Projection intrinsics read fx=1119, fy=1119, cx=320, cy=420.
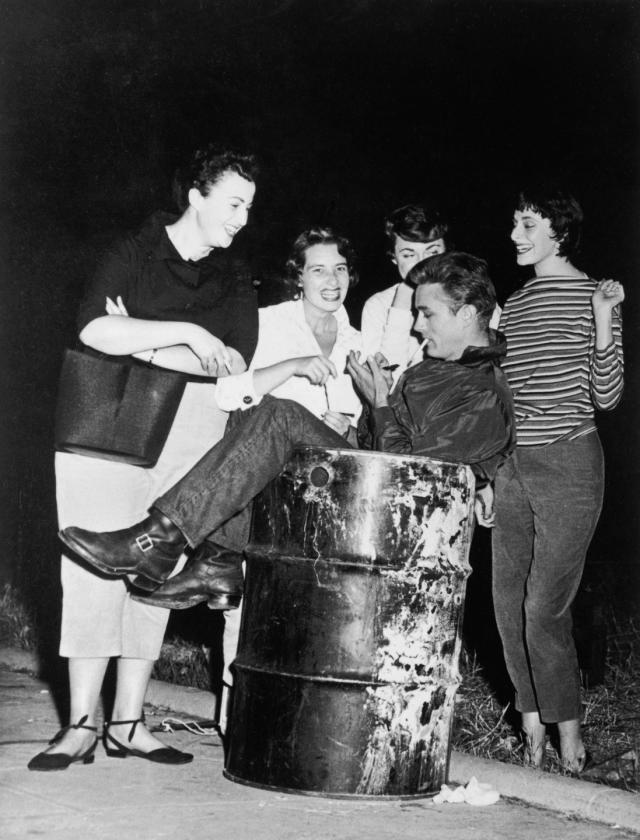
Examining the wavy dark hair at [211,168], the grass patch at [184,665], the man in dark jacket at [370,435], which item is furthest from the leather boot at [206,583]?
the grass patch at [184,665]

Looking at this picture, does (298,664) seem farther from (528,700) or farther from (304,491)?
(528,700)

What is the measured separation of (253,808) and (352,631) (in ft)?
2.09

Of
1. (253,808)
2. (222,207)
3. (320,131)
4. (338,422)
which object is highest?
(320,131)

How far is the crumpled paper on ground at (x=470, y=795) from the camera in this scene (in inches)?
148

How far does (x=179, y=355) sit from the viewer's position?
405 centimetres

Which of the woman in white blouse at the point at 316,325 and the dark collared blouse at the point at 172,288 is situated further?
the woman in white blouse at the point at 316,325

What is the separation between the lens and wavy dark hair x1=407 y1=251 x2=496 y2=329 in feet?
Answer: 13.8

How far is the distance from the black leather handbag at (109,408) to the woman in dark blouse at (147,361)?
66 mm

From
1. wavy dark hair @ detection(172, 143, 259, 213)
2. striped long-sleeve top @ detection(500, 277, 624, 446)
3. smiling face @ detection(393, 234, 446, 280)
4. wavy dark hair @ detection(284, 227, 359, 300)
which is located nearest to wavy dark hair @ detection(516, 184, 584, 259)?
striped long-sleeve top @ detection(500, 277, 624, 446)

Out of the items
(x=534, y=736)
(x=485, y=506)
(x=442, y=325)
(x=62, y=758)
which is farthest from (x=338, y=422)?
(x=62, y=758)

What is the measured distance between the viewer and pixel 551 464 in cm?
423

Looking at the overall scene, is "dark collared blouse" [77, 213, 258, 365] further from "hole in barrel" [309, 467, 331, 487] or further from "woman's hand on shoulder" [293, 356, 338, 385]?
"hole in barrel" [309, 467, 331, 487]

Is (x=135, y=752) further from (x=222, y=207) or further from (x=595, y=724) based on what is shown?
(x=595, y=724)

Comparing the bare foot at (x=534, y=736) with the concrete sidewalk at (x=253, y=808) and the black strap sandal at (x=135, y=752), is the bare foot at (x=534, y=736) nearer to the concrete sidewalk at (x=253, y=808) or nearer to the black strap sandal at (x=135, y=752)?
the concrete sidewalk at (x=253, y=808)
